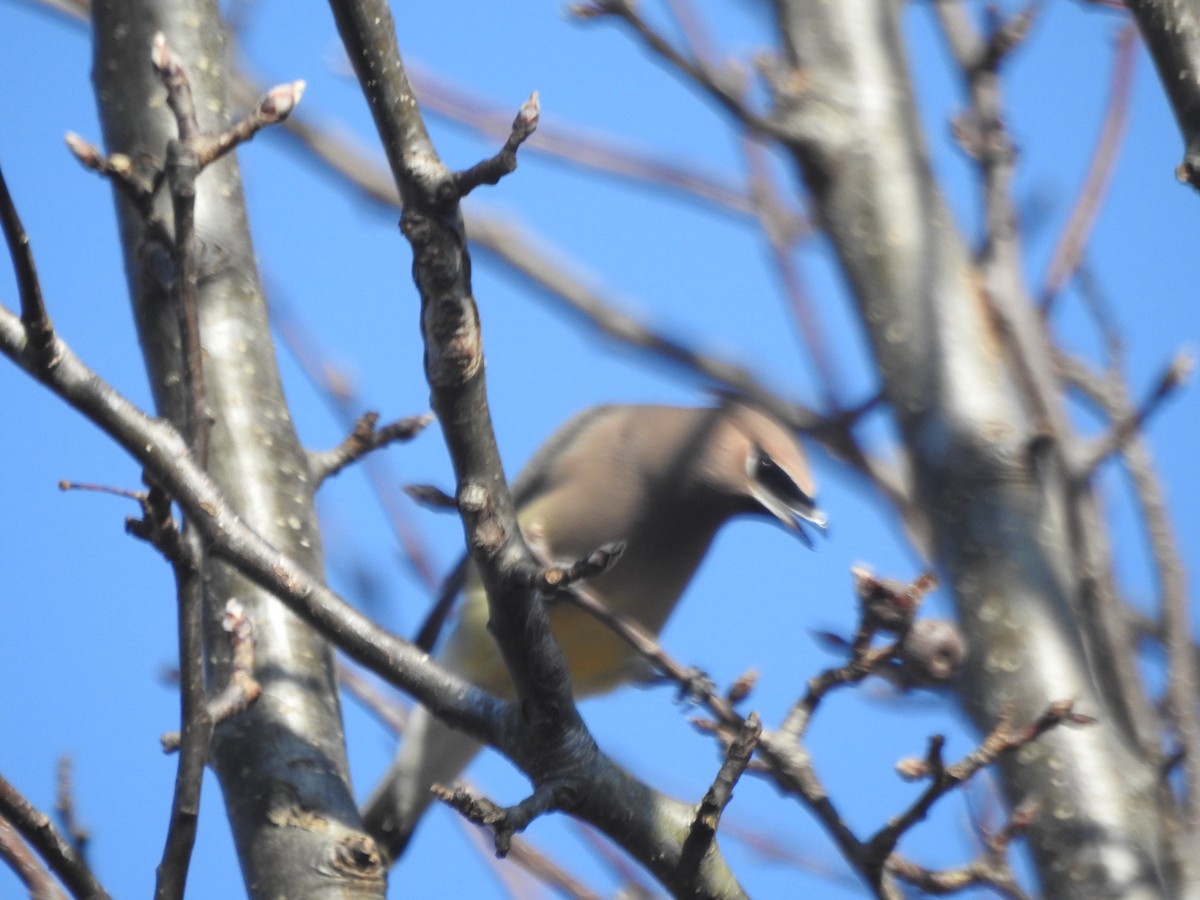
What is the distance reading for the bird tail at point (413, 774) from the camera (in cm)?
412

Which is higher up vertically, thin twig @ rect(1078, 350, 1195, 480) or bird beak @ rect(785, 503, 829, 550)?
bird beak @ rect(785, 503, 829, 550)

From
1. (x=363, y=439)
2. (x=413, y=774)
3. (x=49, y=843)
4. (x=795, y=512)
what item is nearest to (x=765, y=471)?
(x=795, y=512)

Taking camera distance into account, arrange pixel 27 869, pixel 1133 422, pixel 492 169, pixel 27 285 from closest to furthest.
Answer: pixel 27 285, pixel 492 169, pixel 27 869, pixel 1133 422

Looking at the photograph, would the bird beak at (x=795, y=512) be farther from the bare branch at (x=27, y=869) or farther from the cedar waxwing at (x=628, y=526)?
the bare branch at (x=27, y=869)

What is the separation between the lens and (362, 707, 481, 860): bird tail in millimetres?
4125

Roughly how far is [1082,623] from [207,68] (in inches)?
80.8

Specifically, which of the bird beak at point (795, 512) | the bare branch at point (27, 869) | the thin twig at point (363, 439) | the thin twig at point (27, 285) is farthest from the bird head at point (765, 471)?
the thin twig at point (27, 285)

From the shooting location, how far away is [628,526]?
4.12 m

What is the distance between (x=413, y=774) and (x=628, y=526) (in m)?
0.89

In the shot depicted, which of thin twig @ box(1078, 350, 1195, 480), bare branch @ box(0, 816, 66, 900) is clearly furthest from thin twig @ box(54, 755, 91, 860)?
thin twig @ box(1078, 350, 1195, 480)

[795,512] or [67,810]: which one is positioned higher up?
[795,512]

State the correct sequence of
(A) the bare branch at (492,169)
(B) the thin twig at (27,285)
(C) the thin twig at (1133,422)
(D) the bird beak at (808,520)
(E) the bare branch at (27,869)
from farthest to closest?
1. (D) the bird beak at (808,520)
2. (C) the thin twig at (1133,422)
3. (E) the bare branch at (27,869)
4. (A) the bare branch at (492,169)
5. (B) the thin twig at (27,285)

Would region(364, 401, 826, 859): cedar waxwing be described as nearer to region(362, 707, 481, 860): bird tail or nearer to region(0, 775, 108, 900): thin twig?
region(362, 707, 481, 860): bird tail

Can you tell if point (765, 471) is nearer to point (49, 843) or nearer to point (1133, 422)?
point (1133, 422)
